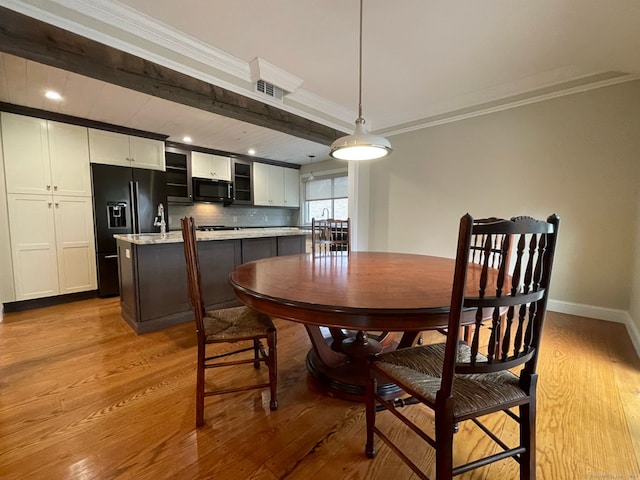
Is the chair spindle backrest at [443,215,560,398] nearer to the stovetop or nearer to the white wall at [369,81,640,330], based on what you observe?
the white wall at [369,81,640,330]

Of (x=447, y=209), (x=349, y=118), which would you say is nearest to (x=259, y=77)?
(x=349, y=118)

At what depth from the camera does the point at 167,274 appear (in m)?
2.68

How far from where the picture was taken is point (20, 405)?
5.10 ft

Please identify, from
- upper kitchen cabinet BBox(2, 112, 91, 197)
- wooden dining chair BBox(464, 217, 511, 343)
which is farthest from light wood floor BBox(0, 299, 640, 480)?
upper kitchen cabinet BBox(2, 112, 91, 197)

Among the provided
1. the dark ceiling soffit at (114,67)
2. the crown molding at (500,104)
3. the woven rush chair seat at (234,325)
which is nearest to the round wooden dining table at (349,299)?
the woven rush chair seat at (234,325)

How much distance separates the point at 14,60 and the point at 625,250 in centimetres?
565

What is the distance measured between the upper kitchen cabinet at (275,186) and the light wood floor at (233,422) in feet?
13.6

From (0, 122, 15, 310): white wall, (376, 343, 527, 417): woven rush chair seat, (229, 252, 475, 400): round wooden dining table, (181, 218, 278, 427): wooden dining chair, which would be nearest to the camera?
(376, 343, 527, 417): woven rush chair seat

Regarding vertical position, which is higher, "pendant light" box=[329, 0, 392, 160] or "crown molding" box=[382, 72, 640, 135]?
"crown molding" box=[382, 72, 640, 135]

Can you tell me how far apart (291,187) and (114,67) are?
458cm

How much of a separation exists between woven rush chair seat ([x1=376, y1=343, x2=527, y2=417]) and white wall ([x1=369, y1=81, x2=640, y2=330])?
2.42 meters

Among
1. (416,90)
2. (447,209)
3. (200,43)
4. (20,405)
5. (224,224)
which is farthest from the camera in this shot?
(224,224)

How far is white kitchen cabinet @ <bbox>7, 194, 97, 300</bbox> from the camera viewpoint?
10.4 ft

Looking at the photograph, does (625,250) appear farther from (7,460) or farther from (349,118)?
(7,460)
